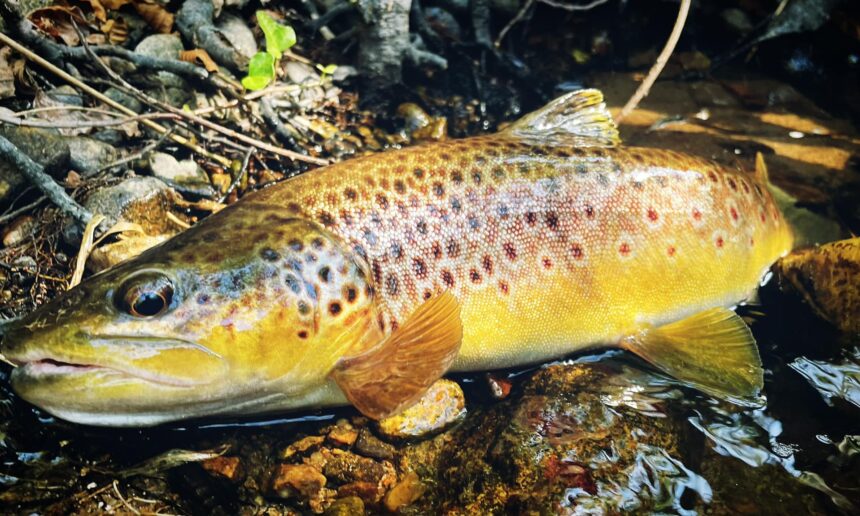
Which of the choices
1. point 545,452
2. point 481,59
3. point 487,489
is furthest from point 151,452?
point 481,59

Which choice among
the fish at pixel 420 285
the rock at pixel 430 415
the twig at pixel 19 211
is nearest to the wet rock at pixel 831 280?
the fish at pixel 420 285

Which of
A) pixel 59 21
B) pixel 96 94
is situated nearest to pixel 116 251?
pixel 96 94

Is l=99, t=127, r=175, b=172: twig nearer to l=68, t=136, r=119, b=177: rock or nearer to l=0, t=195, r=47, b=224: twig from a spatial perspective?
l=68, t=136, r=119, b=177: rock

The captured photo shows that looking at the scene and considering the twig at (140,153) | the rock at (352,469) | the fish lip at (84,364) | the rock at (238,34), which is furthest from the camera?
the rock at (238,34)

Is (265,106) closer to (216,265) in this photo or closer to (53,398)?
(216,265)

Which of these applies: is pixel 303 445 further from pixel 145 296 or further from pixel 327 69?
pixel 327 69

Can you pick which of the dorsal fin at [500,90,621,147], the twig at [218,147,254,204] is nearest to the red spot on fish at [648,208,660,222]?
the dorsal fin at [500,90,621,147]

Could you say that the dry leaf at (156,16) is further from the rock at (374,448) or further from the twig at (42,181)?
the rock at (374,448)
